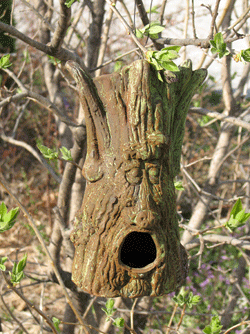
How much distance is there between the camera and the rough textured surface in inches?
38.3

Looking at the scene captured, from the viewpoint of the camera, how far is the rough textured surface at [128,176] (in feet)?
3.19

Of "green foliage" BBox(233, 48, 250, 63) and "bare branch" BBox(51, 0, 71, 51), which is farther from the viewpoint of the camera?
"bare branch" BBox(51, 0, 71, 51)

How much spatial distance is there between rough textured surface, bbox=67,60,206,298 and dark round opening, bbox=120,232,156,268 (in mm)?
137

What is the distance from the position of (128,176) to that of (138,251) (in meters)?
0.39

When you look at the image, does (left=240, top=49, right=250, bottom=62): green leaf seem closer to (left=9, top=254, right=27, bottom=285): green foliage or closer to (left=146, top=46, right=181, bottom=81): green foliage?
(left=146, top=46, right=181, bottom=81): green foliage

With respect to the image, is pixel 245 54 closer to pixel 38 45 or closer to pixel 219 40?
pixel 219 40

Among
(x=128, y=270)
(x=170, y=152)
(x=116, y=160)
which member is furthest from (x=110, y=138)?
(x=128, y=270)

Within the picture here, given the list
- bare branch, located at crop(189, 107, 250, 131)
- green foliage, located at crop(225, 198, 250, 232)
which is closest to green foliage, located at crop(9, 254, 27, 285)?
green foliage, located at crop(225, 198, 250, 232)

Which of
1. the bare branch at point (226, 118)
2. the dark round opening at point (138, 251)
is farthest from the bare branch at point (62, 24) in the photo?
the dark round opening at point (138, 251)

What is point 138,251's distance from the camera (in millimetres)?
1235

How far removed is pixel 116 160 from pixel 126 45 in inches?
138

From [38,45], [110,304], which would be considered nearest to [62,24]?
[38,45]

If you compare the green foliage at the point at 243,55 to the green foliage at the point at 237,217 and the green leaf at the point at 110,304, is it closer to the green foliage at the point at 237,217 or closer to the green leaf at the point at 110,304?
the green foliage at the point at 237,217

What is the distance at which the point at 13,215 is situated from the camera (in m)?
0.96
